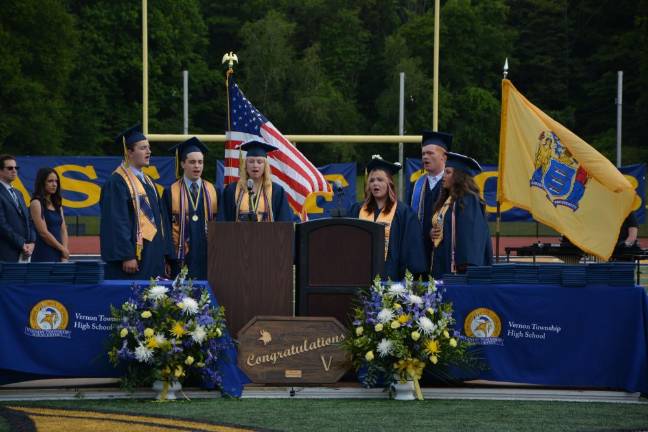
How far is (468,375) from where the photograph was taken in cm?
855

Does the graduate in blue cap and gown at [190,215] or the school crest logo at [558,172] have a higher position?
the school crest logo at [558,172]

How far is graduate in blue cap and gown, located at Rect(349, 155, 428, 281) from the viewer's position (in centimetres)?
955

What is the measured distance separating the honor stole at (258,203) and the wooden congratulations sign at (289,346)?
76.1 inches

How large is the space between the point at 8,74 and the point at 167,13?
11.4 metres

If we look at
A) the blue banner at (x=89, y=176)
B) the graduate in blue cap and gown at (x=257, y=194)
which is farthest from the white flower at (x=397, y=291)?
the blue banner at (x=89, y=176)

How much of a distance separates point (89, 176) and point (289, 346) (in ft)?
49.9

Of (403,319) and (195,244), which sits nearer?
(403,319)

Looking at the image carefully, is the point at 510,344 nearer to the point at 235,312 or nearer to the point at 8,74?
the point at 235,312

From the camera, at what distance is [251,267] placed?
344 inches

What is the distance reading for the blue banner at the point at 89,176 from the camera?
Answer: 22.7 metres

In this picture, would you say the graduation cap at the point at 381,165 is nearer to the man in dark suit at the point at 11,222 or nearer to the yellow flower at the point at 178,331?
the yellow flower at the point at 178,331

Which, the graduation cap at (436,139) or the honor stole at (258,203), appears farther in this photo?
the honor stole at (258,203)

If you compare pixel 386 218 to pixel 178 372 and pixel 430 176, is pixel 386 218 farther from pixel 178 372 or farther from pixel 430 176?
pixel 178 372

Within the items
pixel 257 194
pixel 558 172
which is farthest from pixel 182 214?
pixel 558 172
